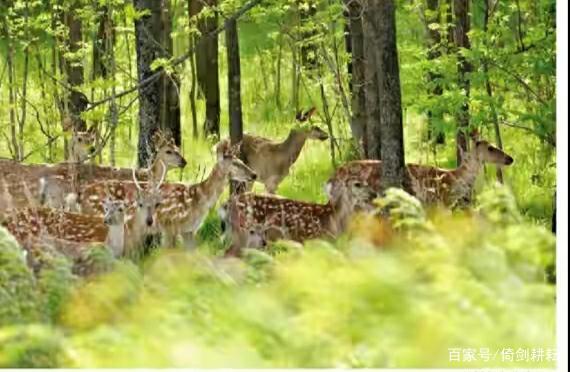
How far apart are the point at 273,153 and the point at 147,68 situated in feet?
7.97

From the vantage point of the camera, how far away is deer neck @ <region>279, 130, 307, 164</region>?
48.5 feet

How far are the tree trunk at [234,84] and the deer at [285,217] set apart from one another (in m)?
1.51

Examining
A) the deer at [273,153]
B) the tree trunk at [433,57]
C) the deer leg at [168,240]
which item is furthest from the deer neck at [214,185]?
the deer at [273,153]

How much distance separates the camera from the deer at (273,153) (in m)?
14.4

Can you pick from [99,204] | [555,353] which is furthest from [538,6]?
[555,353]

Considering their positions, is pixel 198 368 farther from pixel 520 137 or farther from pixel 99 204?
pixel 520 137

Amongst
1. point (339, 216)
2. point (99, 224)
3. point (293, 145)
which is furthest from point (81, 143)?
point (339, 216)

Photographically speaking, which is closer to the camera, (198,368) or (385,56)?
(198,368)

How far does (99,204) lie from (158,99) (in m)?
1.77

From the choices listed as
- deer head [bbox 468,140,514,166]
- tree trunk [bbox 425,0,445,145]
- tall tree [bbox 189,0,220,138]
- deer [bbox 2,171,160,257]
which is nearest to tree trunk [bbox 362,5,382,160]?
tree trunk [bbox 425,0,445,145]

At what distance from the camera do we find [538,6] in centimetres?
1109

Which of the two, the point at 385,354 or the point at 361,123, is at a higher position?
the point at 361,123

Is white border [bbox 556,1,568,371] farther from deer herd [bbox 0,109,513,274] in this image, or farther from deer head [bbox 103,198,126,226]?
deer head [bbox 103,198,126,226]

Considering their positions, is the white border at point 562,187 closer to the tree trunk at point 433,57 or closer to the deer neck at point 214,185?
the tree trunk at point 433,57
